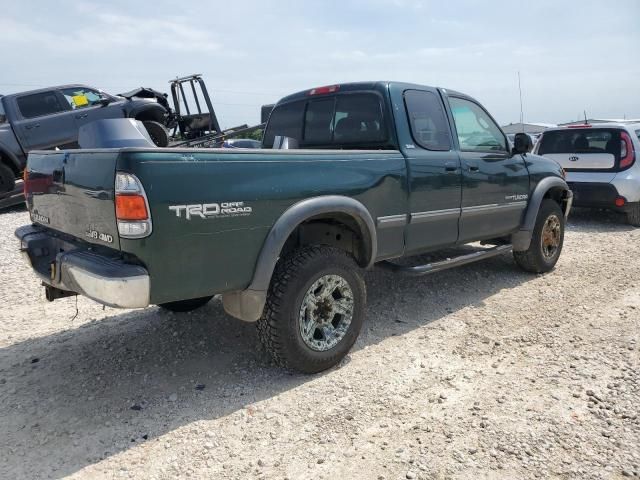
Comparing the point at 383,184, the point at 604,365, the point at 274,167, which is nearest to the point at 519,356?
the point at 604,365

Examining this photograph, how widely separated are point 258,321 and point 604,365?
2.37 meters

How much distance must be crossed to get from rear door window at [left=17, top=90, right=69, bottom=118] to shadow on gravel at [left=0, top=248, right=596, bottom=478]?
660 cm

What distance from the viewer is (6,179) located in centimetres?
922

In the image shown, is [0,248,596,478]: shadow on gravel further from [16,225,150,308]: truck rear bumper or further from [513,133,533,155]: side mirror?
[513,133,533,155]: side mirror

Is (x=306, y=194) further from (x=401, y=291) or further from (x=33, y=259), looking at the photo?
(x=401, y=291)

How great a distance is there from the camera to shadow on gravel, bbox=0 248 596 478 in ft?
9.26

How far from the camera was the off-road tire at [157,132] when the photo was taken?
1012 cm

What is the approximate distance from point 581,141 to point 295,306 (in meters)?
7.38

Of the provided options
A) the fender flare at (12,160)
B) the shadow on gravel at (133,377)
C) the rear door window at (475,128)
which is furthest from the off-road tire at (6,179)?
the rear door window at (475,128)

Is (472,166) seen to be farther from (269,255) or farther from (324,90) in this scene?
(269,255)

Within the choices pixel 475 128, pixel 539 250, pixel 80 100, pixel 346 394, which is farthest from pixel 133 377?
pixel 80 100

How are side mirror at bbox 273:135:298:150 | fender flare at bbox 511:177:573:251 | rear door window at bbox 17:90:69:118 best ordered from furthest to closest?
rear door window at bbox 17:90:69:118
fender flare at bbox 511:177:573:251
side mirror at bbox 273:135:298:150

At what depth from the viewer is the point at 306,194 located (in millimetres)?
3291

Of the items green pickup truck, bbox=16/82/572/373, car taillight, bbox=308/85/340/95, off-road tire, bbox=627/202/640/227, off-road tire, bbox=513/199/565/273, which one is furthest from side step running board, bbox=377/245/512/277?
off-road tire, bbox=627/202/640/227
